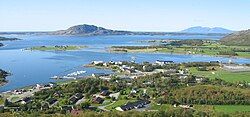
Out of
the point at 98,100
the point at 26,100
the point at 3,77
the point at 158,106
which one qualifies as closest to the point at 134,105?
the point at 158,106

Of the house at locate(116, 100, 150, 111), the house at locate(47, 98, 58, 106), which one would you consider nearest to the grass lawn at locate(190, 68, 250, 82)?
the house at locate(116, 100, 150, 111)

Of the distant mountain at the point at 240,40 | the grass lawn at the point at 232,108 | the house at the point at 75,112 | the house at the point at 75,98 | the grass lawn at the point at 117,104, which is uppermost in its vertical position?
the house at the point at 75,112

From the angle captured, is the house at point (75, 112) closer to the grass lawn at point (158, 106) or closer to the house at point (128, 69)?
the grass lawn at point (158, 106)

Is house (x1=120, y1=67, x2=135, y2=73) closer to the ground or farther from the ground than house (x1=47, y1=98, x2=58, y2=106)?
closer to the ground

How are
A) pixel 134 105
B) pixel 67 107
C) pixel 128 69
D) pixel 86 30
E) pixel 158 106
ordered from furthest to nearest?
pixel 86 30 < pixel 128 69 < pixel 134 105 < pixel 158 106 < pixel 67 107

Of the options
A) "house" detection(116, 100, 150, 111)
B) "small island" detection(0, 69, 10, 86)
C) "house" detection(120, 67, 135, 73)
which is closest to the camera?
"house" detection(116, 100, 150, 111)

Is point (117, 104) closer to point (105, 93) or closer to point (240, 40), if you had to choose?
point (105, 93)

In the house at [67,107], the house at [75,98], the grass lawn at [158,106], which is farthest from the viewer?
the house at [75,98]

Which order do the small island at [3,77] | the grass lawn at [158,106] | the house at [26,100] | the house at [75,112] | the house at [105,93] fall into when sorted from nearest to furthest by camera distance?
1. the house at [75,112]
2. the grass lawn at [158,106]
3. the house at [26,100]
4. the house at [105,93]
5. the small island at [3,77]

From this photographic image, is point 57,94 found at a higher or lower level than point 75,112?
lower

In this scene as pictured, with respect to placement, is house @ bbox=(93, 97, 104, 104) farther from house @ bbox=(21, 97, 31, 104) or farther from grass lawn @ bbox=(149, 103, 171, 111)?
house @ bbox=(21, 97, 31, 104)

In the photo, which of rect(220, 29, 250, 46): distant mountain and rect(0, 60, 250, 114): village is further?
rect(220, 29, 250, 46): distant mountain

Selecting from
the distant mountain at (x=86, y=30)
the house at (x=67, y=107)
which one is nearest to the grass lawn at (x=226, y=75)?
the house at (x=67, y=107)
